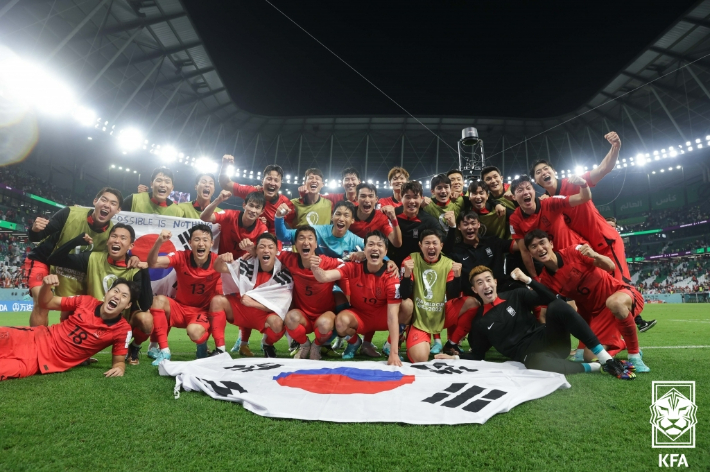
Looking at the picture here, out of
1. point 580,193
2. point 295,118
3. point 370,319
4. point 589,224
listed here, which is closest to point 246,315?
point 370,319

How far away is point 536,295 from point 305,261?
2.82 m

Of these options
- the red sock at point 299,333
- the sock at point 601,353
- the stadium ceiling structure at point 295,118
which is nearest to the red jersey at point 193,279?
the red sock at point 299,333

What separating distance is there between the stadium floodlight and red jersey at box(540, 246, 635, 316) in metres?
25.4

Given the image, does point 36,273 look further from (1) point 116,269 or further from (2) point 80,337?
(2) point 80,337

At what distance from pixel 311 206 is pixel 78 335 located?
361cm

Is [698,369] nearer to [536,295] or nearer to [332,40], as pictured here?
[536,295]

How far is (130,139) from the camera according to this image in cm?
2286

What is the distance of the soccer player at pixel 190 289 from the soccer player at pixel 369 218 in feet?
6.73

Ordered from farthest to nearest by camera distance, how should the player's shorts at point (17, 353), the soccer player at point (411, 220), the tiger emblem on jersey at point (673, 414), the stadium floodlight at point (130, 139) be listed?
the stadium floodlight at point (130, 139), the soccer player at point (411, 220), the player's shorts at point (17, 353), the tiger emblem on jersey at point (673, 414)

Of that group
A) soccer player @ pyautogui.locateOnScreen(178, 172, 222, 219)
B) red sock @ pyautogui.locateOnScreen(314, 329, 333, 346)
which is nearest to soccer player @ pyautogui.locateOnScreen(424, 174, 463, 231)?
red sock @ pyautogui.locateOnScreen(314, 329, 333, 346)

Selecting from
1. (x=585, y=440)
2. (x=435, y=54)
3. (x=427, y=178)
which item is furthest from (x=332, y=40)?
(x=585, y=440)

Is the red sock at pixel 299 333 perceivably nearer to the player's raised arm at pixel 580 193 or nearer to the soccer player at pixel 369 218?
the soccer player at pixel 369 218

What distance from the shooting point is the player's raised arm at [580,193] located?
4.55m

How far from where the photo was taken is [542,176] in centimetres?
488
